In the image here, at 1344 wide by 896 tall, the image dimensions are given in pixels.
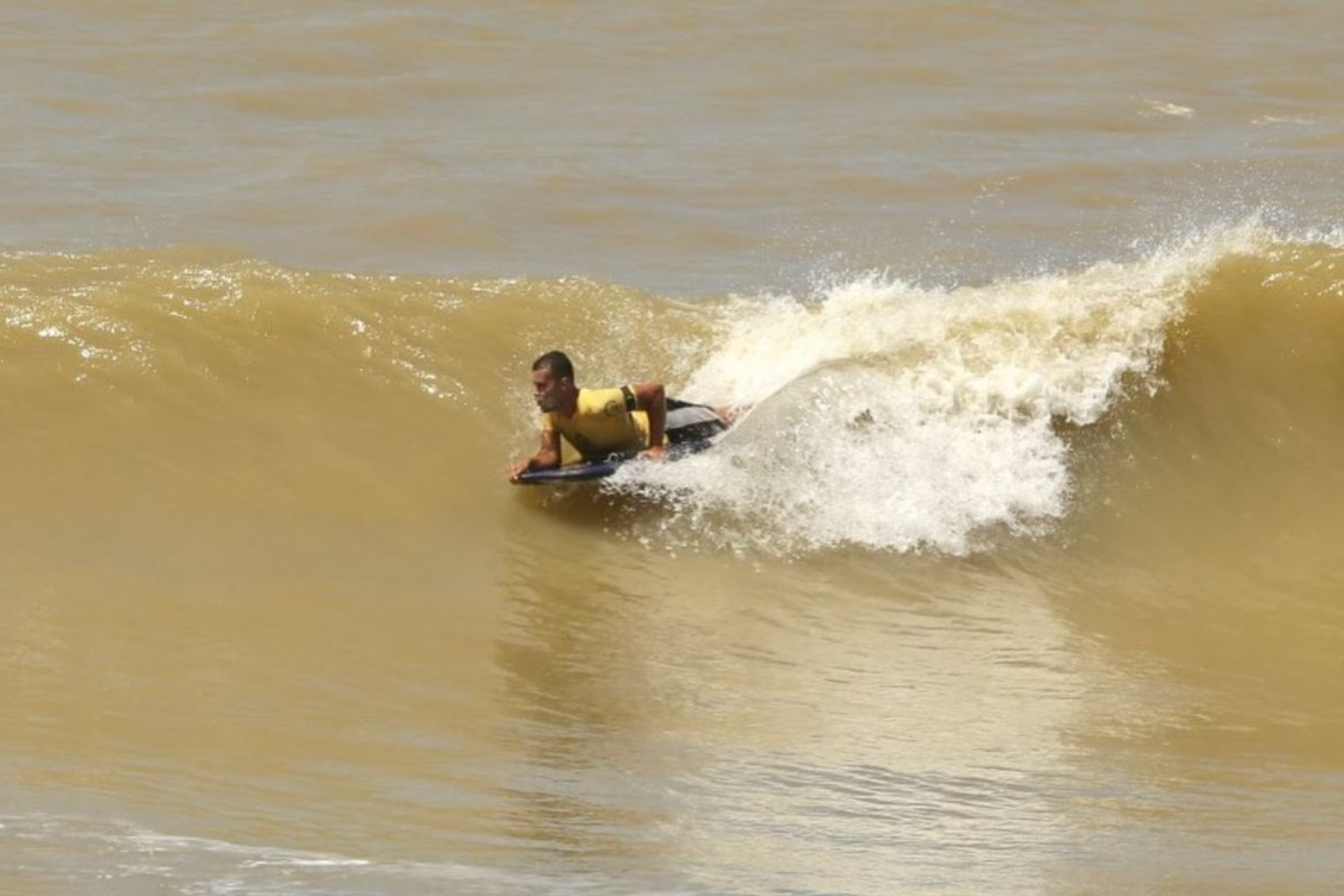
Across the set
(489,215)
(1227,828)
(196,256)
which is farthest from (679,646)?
(489,215)

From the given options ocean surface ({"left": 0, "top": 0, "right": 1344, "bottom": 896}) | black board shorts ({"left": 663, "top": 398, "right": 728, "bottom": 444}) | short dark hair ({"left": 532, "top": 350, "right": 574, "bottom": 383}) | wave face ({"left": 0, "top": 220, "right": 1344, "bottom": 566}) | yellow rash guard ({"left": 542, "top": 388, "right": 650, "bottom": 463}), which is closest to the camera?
ocean surface ({"left": 0, "top": 0, "right": 1344, "bottom": 896})

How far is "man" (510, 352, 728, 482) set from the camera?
945cm

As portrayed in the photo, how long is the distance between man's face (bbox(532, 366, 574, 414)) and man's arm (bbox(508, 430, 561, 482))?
6.3 inches

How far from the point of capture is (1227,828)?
618 centimetres

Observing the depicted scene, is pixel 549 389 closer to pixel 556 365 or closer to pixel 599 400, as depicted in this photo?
pixel 556 365

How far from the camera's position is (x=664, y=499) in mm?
9617

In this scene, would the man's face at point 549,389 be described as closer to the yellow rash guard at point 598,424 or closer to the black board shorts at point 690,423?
the yellow rash guard at point 598,424

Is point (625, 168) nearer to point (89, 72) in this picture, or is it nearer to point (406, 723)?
point (89, 72)

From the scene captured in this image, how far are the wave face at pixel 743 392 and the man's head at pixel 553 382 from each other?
0.44 m

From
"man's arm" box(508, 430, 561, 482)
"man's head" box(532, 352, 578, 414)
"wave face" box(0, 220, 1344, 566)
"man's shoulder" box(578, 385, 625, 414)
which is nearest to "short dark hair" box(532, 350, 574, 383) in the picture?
"man's head" box(532, 352, 578, 414)

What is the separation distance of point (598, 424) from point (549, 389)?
0.31 m

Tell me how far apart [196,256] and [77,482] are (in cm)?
320

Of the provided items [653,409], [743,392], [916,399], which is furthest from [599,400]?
[916,399]

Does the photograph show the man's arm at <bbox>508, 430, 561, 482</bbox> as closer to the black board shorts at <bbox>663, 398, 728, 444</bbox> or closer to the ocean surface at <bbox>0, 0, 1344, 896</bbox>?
the ocean surface at <bbox>0, 0, 1344, 896</bbox>
